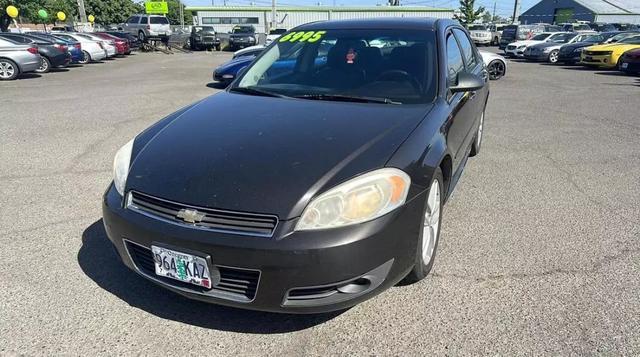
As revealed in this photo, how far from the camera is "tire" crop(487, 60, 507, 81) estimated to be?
13297 millimetres

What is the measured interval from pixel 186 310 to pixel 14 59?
14.5 metres

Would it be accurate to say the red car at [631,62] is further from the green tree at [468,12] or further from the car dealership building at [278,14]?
the green tree at [468,12]

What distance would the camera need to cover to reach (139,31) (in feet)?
102

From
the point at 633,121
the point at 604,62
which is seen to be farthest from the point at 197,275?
the point at 604,62

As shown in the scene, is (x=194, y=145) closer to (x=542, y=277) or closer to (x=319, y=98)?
(x=319, y=98)

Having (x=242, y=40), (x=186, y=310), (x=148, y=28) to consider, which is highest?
(x=148, y=28)

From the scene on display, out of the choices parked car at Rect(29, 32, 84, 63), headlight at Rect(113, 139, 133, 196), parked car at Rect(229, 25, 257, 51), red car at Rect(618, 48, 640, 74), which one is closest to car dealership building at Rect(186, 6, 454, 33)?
parked car at Rect(229, 25, 257, 51)

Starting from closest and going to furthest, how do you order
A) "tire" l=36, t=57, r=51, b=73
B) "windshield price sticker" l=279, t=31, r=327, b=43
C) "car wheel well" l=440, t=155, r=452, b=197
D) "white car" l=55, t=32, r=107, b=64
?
"car wheel well" l=440, t=155, r=452, b=197
"windshield price sticker" l=279, t=31, r=327, b=43
"tire" l=36, t=57, r=51, b=73
"white car" l=55, t=32, r=107, b=64

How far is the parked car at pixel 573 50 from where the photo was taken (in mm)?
18469

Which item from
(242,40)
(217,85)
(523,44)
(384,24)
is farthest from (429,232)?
(242,40)

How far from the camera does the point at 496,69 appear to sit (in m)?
13.5

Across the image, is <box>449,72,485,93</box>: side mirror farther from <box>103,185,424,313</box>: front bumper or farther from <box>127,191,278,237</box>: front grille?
<box>127,191,278,237</box>: front grille

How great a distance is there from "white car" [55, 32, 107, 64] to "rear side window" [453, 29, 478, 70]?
1893 centimetres

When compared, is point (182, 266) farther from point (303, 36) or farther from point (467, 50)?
point (467, 50)
